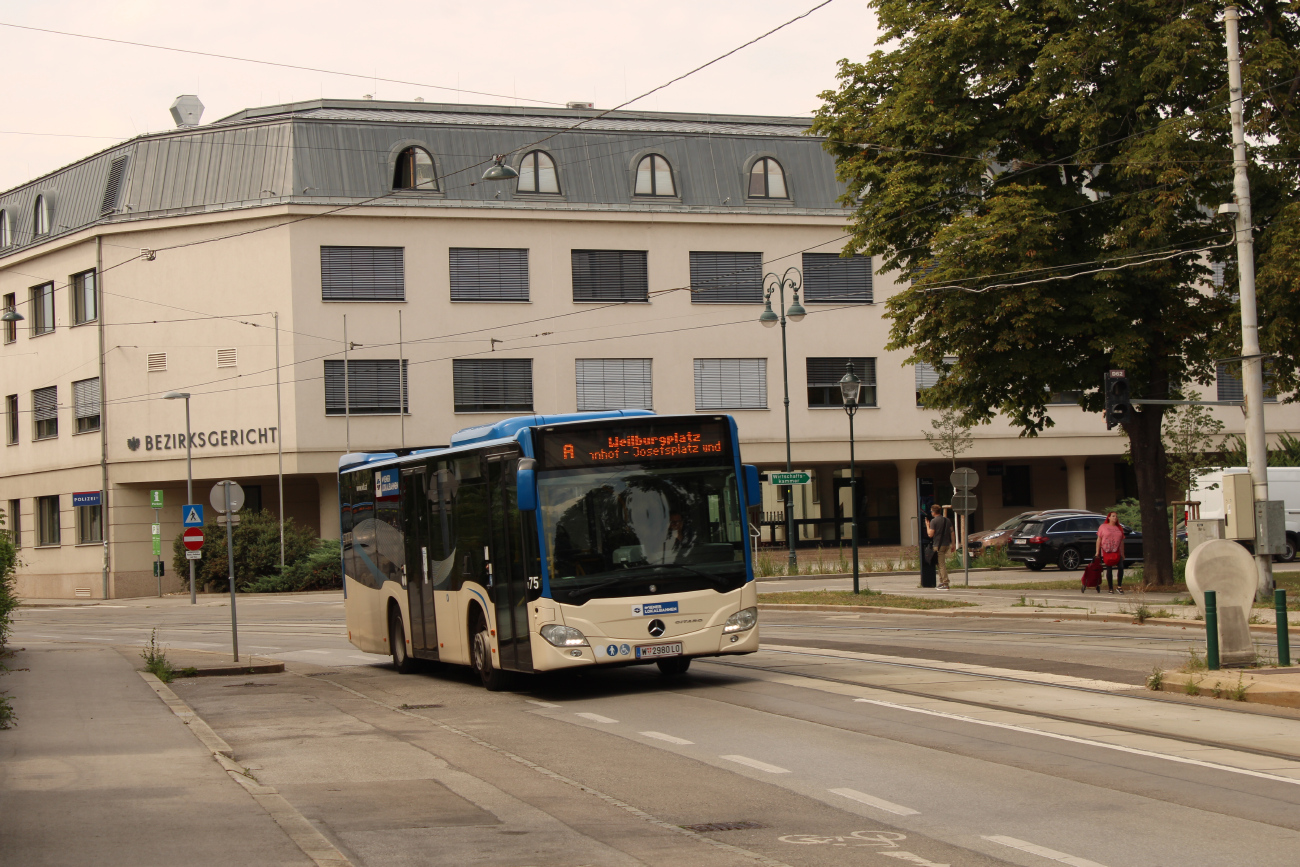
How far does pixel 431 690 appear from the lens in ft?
53.3

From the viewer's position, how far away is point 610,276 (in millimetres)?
49000

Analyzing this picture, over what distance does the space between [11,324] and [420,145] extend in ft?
63.1

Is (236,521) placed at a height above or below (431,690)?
above

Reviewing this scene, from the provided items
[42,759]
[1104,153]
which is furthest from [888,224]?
[42,759]

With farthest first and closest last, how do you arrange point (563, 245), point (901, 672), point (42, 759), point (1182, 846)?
point (563, 245)
point (901, 672)
point (42, 759)
point (1182, 846)

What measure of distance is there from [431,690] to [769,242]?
117 feet

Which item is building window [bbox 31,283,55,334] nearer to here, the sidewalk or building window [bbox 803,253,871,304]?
building window [bbox 803,253,871,304]

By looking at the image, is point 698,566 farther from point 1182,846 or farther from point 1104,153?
point 1104,153

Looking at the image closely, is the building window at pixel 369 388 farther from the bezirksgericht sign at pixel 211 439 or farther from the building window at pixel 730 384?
the building window at pixel 730 384

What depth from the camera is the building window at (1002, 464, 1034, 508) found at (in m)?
55.8

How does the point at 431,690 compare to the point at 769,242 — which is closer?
the point at 431,690

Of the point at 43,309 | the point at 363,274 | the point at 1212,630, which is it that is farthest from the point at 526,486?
the point at 43,309

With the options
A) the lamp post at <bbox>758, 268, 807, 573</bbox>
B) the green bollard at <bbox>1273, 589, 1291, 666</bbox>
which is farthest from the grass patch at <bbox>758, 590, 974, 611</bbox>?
the green bollard at <bbox>1273, 589, 1291, 666</bbox>

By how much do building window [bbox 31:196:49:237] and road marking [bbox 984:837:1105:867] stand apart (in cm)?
5091
